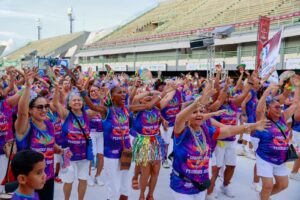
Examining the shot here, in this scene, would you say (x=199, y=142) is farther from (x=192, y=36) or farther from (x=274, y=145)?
(x=192, y=36)

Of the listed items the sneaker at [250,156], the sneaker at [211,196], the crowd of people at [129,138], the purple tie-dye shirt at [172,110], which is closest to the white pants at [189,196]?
the crowd of people at [129,138]

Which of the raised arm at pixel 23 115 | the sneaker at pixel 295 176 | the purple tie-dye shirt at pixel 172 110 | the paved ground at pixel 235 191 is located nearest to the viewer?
the raised arm at pixel 23 115

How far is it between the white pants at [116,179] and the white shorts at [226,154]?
5.38 ft

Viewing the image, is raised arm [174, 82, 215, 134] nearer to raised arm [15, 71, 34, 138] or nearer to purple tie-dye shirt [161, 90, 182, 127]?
raised arm [15, 71, 34, 138]

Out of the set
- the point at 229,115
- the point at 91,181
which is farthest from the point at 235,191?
the point at 91,181

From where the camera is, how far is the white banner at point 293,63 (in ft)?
Result: 49.3

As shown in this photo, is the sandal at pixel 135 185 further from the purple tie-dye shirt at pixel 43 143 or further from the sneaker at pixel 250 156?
the sneaker at pixel 250 156

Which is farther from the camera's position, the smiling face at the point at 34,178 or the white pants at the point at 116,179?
the white pants at the point at 116,179

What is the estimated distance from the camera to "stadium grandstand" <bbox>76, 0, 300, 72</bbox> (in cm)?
1806

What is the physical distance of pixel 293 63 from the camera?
15.3 metres

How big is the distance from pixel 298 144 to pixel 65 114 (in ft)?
14.6

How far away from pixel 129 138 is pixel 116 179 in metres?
0.56

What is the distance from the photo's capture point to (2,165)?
4.56 metres

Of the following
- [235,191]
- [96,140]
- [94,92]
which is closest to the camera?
[235,191]
